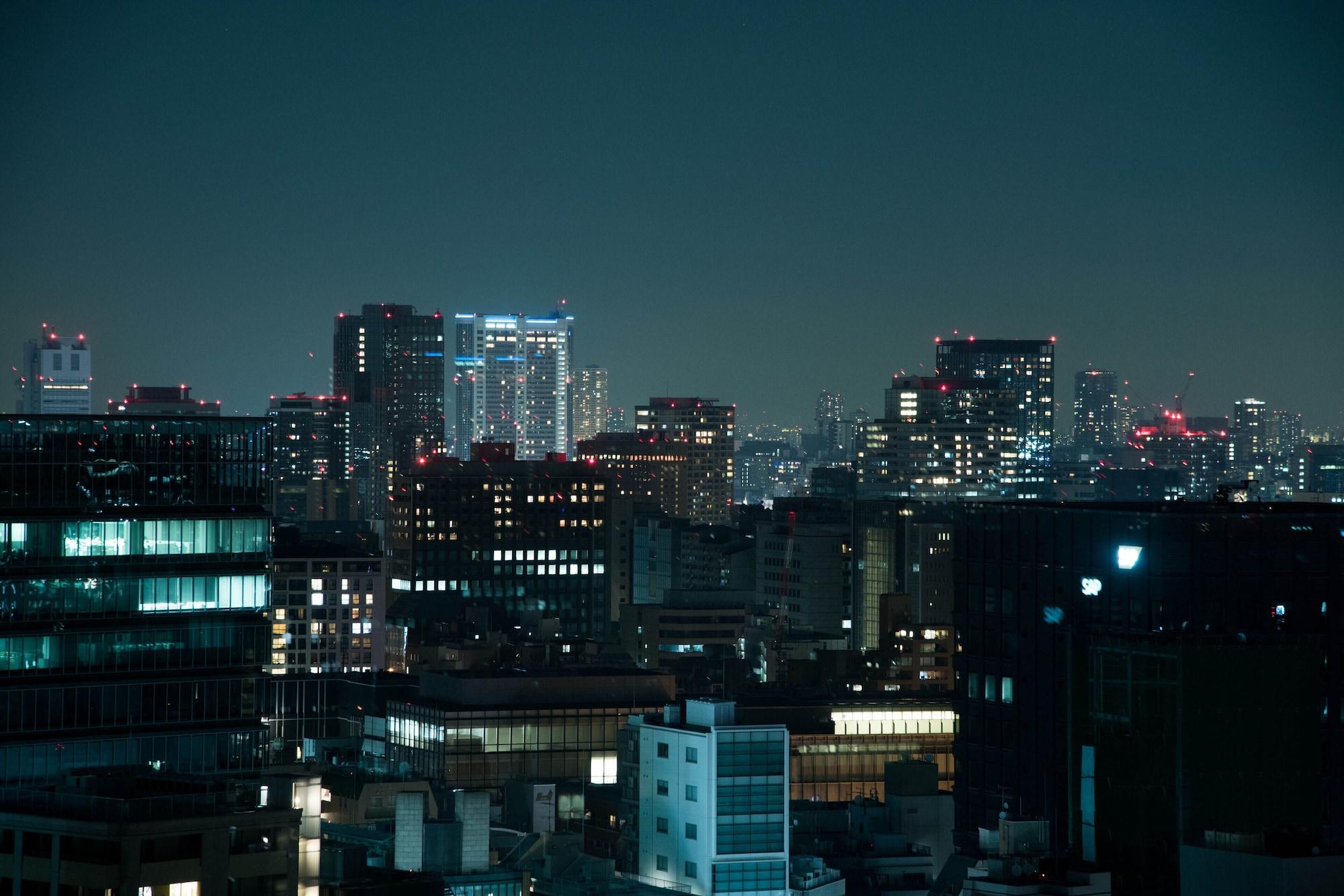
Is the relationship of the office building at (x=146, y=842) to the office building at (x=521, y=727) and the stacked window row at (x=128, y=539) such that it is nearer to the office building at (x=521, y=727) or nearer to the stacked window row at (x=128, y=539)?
the stacked window row at (x=128, y=539)

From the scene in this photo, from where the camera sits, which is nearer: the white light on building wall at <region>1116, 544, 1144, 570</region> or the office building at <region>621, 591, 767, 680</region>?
the white light on building wall at <region>1116, 544, 1144, 570</region>

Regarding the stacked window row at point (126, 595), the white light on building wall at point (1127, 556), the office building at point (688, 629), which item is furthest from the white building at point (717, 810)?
the office building at point (688, 629)

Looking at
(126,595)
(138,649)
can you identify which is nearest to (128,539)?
(126,595)

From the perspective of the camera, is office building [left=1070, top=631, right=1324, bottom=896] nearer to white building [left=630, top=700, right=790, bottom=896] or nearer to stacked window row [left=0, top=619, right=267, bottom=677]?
white building [left=630, top=700, right=790, bottom=896]

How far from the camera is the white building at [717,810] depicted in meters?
65.5

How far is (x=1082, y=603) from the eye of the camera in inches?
2798

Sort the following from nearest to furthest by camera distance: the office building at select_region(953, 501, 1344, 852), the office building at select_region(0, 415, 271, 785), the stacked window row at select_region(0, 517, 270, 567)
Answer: the office building at select_region(0, 415, 271, 785) < the stacked window row at select_region(0, 517, 270, 567) < the office building at select_region(953, 501, 1344, 852)

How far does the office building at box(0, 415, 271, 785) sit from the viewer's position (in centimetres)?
6319

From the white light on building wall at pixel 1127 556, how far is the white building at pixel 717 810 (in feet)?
39.8

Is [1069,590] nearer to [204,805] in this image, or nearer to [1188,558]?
[1188,558]

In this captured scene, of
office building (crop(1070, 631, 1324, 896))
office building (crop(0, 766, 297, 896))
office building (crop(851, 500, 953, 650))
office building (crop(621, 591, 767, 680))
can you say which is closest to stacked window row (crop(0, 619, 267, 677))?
office building (crop(0, 766, 297, 896))

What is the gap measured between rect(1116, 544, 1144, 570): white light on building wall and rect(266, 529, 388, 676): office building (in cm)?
10804

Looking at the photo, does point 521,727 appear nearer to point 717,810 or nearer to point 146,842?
point 717,810

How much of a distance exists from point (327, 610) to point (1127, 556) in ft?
375
